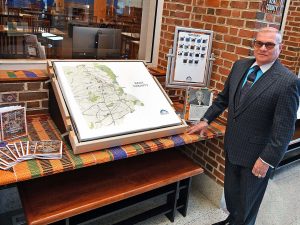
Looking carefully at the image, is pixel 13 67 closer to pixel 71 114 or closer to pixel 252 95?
pixel 71 114

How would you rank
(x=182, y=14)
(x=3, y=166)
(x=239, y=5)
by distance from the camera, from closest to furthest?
1. (x=3, y=166)
2. (x=239, y=5)
3. (x=182, y=14)

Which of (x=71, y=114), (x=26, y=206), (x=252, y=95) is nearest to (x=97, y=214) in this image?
(x=26, y=206)

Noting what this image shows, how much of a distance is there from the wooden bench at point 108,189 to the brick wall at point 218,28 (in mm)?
365

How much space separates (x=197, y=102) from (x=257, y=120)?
25.7 inches

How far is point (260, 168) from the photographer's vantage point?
1.83 meters

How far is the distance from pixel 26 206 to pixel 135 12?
7.14 feet

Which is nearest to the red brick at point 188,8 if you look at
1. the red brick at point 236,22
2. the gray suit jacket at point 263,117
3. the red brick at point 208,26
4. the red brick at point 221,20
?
the red brick at point 208,26

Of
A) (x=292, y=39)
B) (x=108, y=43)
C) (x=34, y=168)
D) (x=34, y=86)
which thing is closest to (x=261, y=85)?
(x=34, y=168)

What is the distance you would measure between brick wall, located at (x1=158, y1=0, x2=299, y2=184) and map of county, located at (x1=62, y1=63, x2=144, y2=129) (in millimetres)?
859

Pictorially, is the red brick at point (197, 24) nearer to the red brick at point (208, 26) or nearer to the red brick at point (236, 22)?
the red brick at point (208, 26)

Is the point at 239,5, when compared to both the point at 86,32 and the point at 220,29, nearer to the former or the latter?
the point at 220,29

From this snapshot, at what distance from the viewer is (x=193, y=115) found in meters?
2.41

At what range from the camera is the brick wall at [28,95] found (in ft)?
6.98

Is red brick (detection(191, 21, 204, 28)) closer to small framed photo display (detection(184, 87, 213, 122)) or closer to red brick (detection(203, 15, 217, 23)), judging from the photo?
red brick (detection(203, 15, 217, 23))
